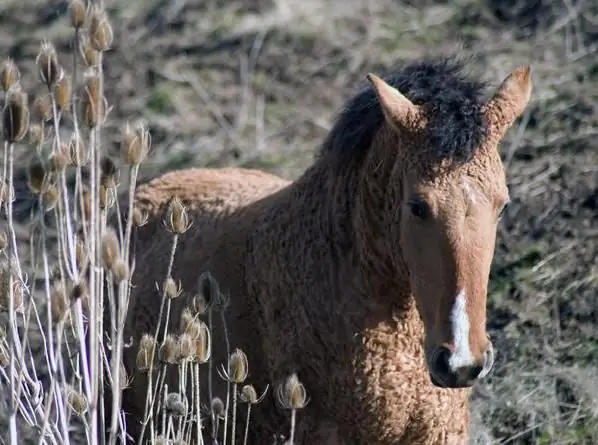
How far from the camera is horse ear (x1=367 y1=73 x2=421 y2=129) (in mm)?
4004

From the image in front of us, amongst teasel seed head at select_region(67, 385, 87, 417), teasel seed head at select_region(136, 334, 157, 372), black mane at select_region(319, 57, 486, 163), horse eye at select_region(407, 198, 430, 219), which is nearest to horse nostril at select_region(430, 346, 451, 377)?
horse eye at select_region(407, 198, 430, 219)

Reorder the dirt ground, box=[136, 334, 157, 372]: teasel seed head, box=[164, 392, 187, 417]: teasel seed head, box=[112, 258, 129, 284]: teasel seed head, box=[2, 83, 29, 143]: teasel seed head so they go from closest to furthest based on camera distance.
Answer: box=[2, 83, 29, 143]: teasel seed head → box=[112, 258, 129, 284]: teasel seed head → box=[136, 334, 157, 372]: teasel seed head → box=[164, 392, 187, 417]: teasel seed head → the dirt ground

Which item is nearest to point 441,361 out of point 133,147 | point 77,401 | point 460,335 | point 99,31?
point 460,335

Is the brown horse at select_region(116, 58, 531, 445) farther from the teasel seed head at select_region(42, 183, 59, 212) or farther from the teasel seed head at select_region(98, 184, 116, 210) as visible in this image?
the teasel seed head at select_region(42, 183, 59, 212)

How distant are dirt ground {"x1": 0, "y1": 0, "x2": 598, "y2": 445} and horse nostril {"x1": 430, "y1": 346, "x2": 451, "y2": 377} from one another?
2156 millimetres

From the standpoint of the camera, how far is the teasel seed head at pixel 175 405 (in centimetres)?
366

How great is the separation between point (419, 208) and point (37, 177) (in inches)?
49.1

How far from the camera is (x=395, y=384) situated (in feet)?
14.4

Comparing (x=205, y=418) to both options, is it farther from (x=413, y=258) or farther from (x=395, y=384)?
(x=413, y=258)

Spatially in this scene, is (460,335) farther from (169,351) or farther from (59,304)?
(59,304)

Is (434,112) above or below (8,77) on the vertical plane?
below

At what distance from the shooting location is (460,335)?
3.73m

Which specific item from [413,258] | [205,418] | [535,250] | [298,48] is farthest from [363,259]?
[298,48]

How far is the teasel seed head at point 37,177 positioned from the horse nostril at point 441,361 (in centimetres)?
127
